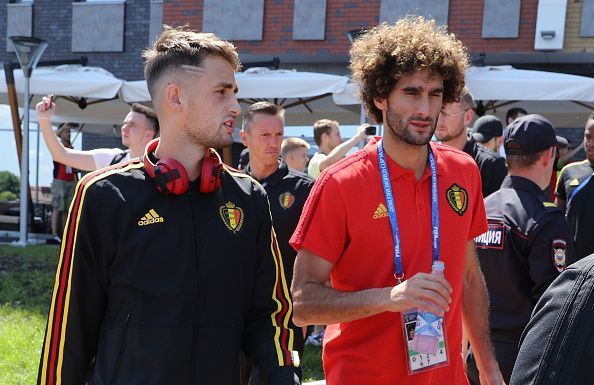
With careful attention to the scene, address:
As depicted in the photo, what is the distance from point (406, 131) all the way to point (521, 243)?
1098mm

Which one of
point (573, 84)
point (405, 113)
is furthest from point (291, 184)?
point (573, 84)

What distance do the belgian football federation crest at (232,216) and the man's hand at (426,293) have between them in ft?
2.01

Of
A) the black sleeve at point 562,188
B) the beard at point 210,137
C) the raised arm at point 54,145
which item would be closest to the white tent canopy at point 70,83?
the raised arm at point 54,145

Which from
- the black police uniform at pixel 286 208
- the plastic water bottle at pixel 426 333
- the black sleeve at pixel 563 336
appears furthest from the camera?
the black police uniform at pixel 286 208

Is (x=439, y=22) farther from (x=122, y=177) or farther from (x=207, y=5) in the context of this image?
(x=122, y=177)

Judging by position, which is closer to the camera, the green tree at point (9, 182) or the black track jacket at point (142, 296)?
the black track jacket at point (142, 296)

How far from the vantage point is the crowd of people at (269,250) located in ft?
8.50

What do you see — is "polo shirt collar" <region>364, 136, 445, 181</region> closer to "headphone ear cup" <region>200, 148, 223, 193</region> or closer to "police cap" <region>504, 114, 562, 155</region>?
"headphone ear cup" <region>200, 148, 223, 193</region>

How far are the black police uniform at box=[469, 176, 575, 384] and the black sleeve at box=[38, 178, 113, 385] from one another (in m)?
2.09

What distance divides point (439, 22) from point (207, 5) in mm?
5314

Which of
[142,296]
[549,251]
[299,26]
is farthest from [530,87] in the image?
[142,296]

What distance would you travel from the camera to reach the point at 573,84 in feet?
33.7

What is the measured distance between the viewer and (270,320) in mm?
2805

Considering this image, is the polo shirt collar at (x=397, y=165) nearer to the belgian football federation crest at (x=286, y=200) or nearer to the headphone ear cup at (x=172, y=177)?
the headphone ear cup at (x=172, y=177)
